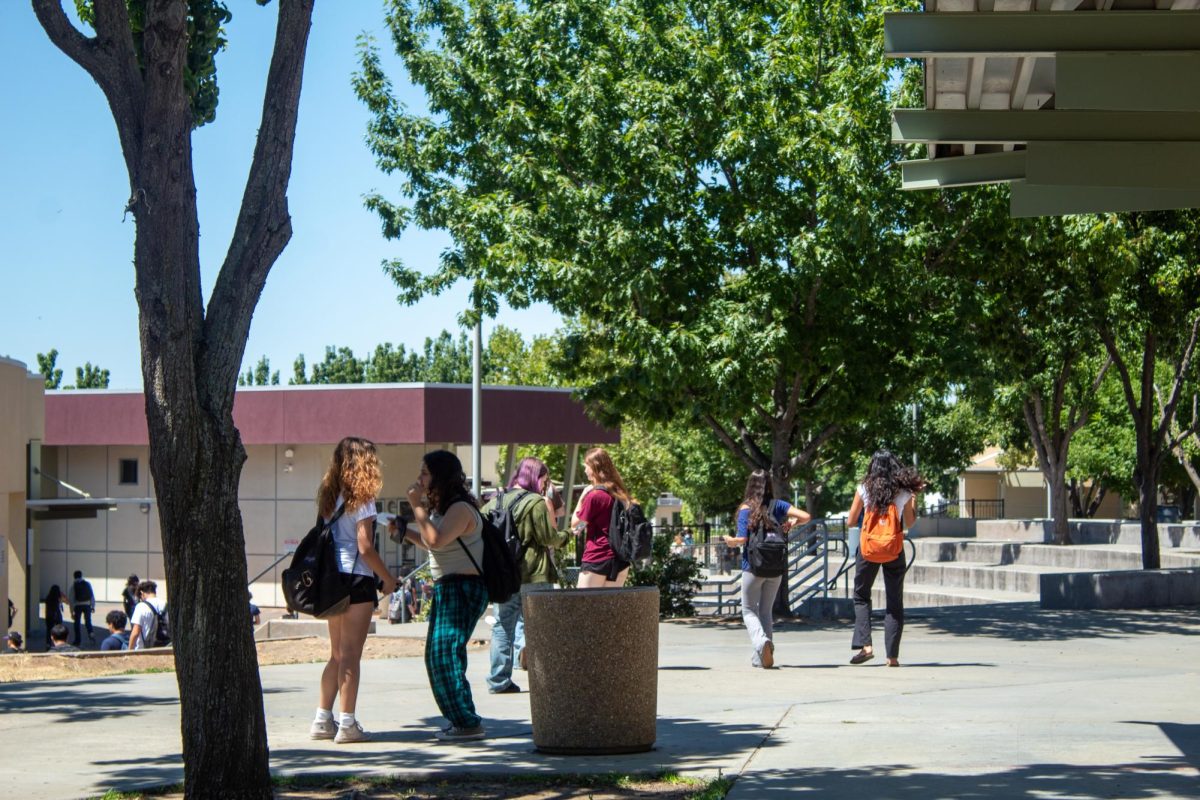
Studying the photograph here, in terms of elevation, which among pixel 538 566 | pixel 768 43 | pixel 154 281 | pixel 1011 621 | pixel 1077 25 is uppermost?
pixel 768 43

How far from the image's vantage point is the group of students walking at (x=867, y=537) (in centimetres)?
1212

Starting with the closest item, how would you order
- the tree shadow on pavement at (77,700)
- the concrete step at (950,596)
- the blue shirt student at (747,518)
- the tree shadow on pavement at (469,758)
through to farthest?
the tree shadow on pavement at (469,758)
the tree shadow on pavement at (77,700)
the blue shirt student at (747,518)
the concrete step at (950,596)

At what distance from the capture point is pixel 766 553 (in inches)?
473

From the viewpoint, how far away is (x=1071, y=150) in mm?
7016

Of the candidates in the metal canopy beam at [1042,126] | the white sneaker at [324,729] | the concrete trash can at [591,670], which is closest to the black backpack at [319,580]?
→ the white sneaker at [324,729]

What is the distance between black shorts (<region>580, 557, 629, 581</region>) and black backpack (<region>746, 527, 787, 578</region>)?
42.1 inches

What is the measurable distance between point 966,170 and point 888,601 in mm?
5000

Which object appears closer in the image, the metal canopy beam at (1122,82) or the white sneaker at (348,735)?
the metal canopy beam at (1122,82)

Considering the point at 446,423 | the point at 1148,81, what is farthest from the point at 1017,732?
the point at 446,423

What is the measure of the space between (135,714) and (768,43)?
11.2 meters

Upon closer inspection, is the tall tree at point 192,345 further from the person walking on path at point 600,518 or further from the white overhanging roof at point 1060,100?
the person walking on path at point 600,518

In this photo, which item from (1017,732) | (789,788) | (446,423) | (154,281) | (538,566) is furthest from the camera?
(446,423)

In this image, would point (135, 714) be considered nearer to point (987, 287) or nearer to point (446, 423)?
point (987, 287)

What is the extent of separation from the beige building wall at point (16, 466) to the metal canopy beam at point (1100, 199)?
21783 millimetres
